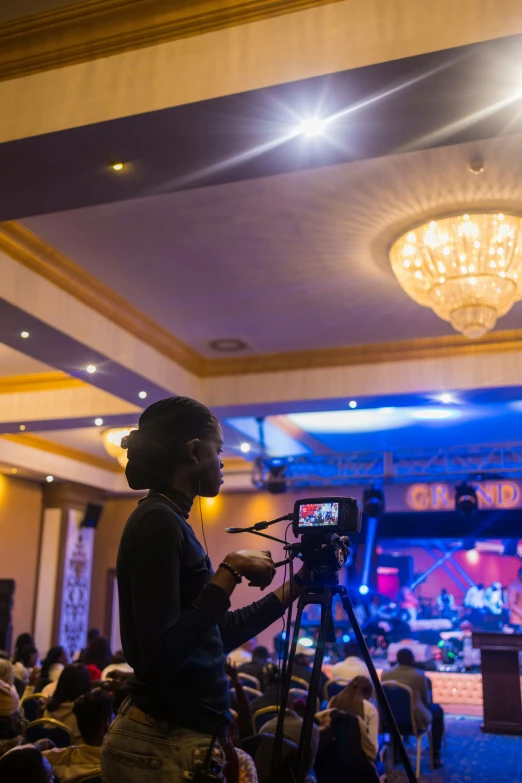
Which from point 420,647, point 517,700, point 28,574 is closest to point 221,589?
point 517,700

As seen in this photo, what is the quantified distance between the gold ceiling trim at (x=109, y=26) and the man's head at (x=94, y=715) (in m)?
2.47

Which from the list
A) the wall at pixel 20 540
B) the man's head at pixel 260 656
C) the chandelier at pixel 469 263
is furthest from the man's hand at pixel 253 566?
the wall at pixel 20 540

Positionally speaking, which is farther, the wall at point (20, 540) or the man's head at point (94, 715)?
the wall at point (20, 540)

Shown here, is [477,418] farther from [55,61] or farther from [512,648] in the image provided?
[55,61]

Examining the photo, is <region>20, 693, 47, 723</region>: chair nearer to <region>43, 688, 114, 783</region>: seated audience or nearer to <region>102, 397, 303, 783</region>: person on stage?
<region>43, 688, 114, 783</region>: seated audience

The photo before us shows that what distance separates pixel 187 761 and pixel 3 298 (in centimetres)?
402

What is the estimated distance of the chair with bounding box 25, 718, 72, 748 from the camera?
3.38 m

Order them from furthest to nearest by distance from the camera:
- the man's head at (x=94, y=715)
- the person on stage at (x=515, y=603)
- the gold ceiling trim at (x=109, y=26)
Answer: the person on stage at (x=515, y=603), the gold ceiling trim at (x=109, y=26), the man's head at (x=94, y=715)

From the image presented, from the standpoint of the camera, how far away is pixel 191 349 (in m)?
6.82

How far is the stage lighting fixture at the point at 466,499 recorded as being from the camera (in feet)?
32.3

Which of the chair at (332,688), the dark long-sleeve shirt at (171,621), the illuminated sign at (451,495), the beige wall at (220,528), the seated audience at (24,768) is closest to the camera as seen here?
the dark long-sleeve shirt at (171,621)

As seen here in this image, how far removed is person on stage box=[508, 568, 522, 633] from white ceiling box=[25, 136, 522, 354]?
7446 millimetres

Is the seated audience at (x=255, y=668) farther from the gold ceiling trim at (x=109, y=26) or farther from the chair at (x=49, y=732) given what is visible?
the gold ceiling trim at (x=109, y=26)

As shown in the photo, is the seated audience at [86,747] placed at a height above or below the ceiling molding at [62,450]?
below
